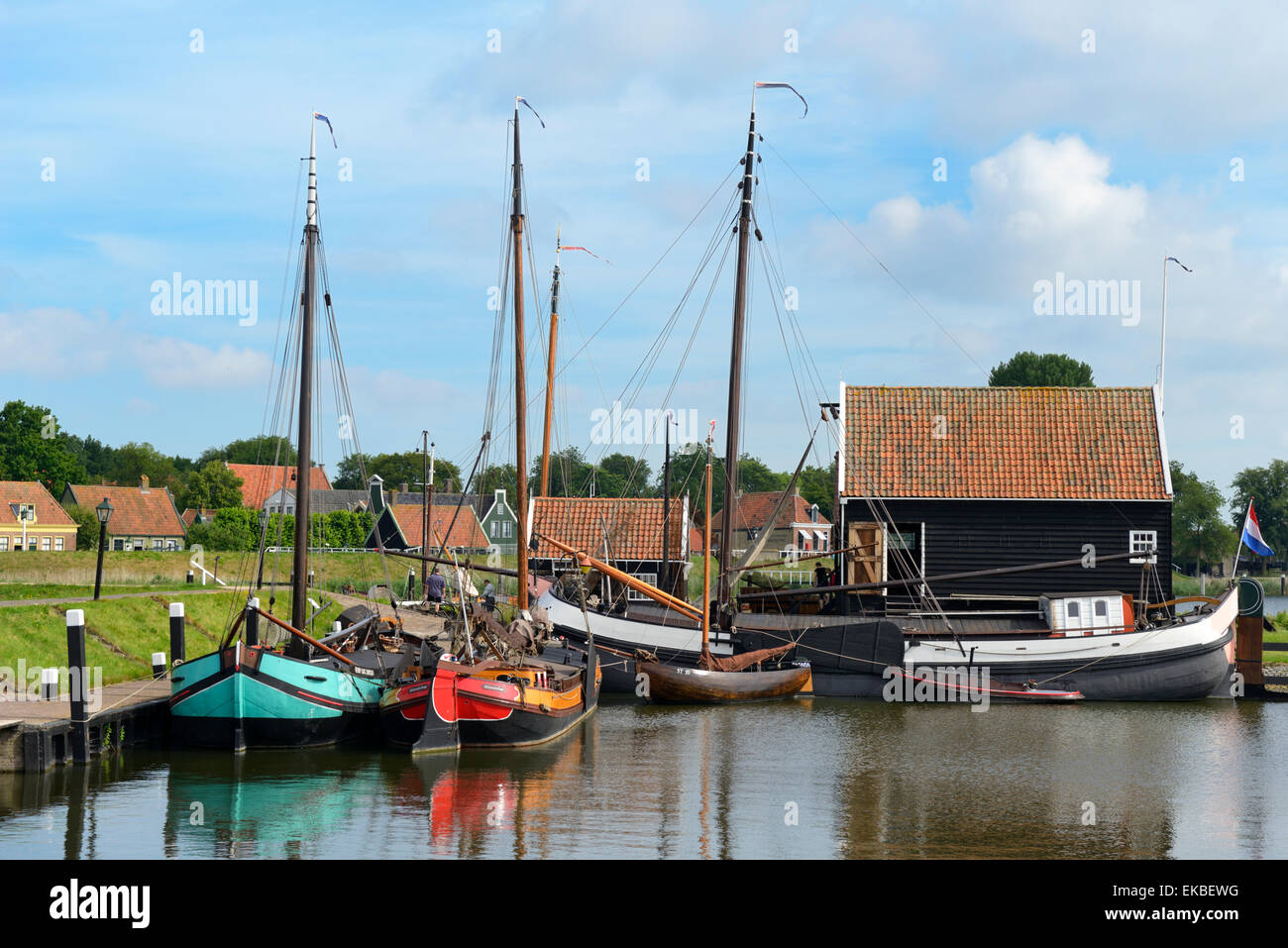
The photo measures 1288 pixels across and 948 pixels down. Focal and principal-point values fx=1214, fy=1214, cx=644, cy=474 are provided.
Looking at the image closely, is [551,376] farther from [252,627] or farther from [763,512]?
[763,512]

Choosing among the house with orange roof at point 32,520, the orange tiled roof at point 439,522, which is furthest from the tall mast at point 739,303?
the house with orange roof at point 32,520

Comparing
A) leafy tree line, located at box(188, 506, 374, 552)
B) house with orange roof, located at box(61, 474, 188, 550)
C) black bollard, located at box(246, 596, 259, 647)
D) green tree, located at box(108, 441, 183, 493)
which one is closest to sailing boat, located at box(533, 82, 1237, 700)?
black bollard, located at box(246, 596, 259, 647)

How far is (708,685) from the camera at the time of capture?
98.2ft

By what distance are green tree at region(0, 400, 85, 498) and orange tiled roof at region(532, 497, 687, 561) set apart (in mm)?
58979

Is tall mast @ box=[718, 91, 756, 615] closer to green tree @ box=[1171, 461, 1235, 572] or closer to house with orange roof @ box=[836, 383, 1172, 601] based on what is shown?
house with orange roof @ box=[836, 383, 1172, 601]

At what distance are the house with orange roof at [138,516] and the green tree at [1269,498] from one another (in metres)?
91.4

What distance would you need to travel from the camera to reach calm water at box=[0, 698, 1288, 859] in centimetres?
1581

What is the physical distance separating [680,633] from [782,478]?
111313 mm

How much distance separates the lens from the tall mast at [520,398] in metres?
26.8

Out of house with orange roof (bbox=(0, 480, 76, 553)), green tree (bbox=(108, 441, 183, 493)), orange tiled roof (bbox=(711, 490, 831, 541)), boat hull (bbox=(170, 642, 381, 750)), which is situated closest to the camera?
boat hull (bbox=(170, 642, 381, 750))

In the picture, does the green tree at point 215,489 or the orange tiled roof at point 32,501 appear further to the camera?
the green tree at point 215,489

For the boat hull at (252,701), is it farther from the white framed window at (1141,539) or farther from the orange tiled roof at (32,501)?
the orange tiled roof at (32,501)

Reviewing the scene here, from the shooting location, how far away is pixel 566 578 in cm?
3825
